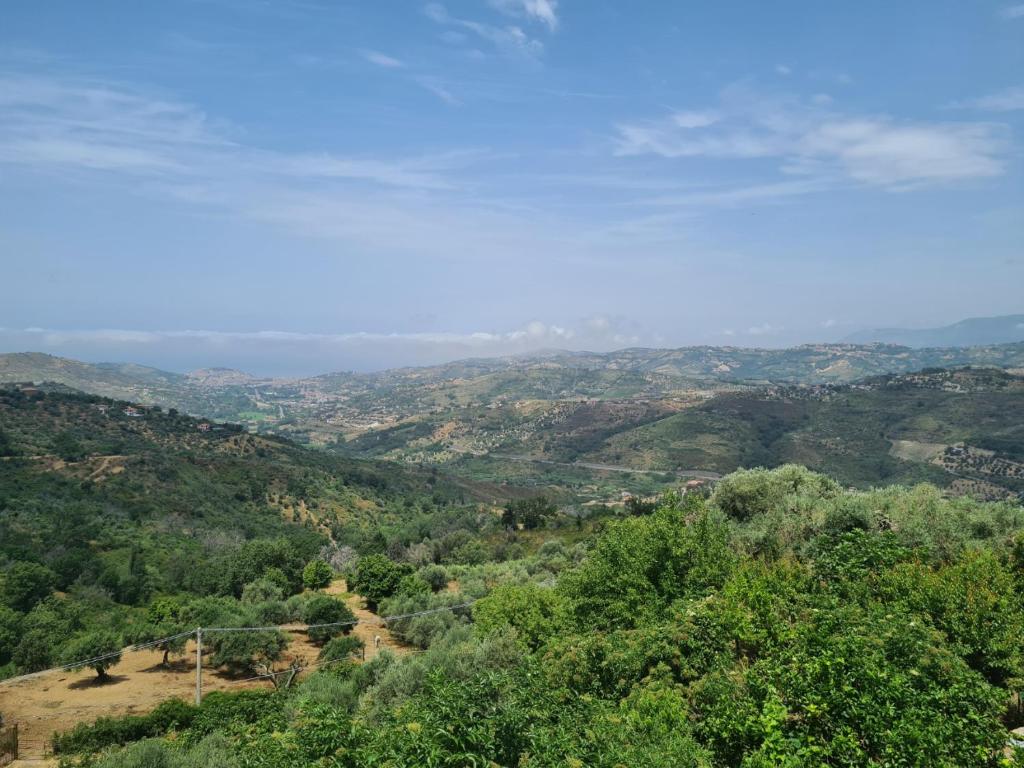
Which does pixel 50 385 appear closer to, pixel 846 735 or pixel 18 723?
pixel 18 723

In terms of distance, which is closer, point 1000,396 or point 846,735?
point 846,735

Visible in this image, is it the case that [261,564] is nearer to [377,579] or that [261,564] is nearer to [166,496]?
[377,579]

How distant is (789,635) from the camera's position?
1067 cm

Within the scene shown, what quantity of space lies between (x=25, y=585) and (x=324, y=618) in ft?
57.1

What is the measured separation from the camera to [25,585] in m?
31.4

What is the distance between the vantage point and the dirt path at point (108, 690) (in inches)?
743

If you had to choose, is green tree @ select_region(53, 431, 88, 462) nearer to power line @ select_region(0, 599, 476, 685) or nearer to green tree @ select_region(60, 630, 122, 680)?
green tree @ select_region(60, 630, 122, 680)

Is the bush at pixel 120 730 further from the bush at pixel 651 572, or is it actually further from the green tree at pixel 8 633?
the bush at pixel 651 572

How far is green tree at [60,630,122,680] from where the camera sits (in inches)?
905

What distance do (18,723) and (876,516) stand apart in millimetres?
29993

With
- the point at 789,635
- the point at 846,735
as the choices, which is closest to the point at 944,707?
the point at 846,735

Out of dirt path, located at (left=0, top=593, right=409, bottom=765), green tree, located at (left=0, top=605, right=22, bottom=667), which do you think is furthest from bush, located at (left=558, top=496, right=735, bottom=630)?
green tree, located at (left=0, top=605, right=22, bottom=667)

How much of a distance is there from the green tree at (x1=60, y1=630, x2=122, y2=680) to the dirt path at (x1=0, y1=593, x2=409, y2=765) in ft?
1.62

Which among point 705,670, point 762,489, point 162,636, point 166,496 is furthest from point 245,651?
point 166,496
